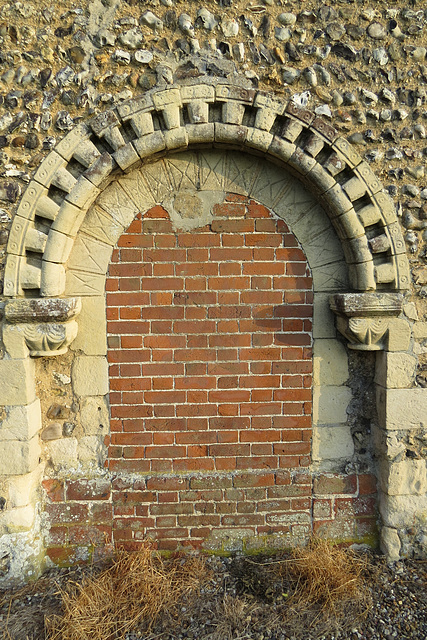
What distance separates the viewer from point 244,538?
3.04m

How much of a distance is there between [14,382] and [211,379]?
4.47ft

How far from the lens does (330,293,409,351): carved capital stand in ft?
8.98

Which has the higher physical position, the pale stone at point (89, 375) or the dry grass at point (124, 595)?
the pale stone at point (89, 375)

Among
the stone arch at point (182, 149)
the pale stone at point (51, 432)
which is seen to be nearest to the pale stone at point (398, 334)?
the stone arch at point (182, 149)

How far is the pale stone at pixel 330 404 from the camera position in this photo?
3.04m

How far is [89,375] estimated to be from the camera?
2.95 m

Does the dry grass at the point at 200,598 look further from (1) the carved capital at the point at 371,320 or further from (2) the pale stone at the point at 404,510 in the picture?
(1) the carved capital at the point at 371,320

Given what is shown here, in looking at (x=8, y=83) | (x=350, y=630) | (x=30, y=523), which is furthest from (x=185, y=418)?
(x=8, y=83)

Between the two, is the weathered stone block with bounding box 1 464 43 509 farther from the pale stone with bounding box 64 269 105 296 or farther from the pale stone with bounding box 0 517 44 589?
the pale stone with bounding box 64 269 105 296

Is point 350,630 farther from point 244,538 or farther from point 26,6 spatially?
point 26,6

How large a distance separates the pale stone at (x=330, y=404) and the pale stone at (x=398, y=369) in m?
A: 0.32

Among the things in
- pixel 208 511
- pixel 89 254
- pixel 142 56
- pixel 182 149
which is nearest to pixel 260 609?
pixel 208 511

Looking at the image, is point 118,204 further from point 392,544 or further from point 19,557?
point 392,544

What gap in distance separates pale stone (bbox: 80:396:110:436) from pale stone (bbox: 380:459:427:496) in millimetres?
2087
